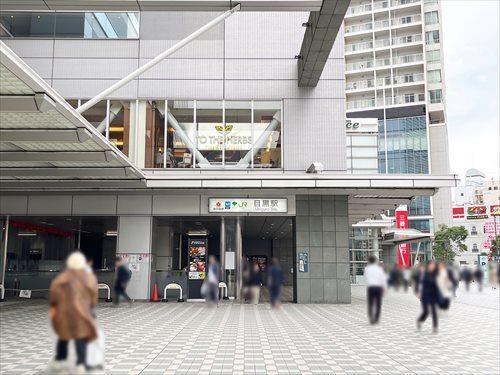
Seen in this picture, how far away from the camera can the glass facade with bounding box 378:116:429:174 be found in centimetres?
338

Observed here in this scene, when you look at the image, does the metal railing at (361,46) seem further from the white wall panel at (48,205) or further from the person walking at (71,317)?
the person walking at (71,317)

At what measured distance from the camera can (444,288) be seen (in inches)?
62.4

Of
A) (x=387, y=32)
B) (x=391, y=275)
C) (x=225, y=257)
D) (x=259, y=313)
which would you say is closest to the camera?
(x=391, y=275)

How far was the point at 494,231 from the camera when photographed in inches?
118

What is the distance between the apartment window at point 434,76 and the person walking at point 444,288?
6.67 feet

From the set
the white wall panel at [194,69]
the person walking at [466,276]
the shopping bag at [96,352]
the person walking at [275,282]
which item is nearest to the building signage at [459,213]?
the person walking at [466,276]

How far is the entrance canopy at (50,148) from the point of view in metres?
3.88

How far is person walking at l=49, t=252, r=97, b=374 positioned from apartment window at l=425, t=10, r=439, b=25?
2.94 m

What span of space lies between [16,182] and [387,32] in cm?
→ 405

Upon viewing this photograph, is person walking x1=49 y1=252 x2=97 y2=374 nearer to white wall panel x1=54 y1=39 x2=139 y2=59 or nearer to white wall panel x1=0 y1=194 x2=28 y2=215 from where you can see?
white wall panel x1=54 y1=39 x2=139 y2=59

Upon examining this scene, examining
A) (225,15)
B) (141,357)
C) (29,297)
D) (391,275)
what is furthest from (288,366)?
(391,275)

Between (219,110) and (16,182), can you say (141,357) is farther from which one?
(16,182)

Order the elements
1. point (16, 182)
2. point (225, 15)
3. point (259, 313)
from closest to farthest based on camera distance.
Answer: point (16, 182) → point (225, 15) → point (259, 313)

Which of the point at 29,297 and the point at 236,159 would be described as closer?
the point at 29,297
